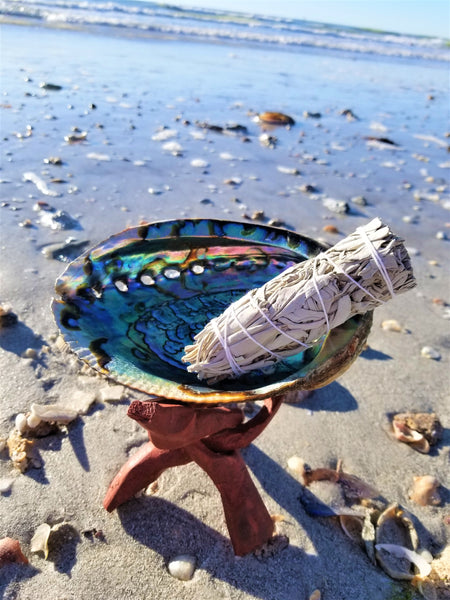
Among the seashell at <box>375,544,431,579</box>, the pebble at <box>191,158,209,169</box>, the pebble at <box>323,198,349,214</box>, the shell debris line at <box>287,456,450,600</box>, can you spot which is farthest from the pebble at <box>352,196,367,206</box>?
the seashell at <box>375,544,431,579</box>

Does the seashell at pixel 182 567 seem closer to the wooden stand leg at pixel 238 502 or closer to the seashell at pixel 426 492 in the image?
the wooden stand leg at pixel 238 502

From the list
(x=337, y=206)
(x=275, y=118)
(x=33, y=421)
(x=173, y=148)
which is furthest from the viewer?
(x=275, y=118)

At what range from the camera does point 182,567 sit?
2.20 meters

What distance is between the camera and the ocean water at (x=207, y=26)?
18.8 m

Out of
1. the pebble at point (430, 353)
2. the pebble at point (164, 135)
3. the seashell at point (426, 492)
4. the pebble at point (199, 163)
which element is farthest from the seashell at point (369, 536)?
the pebble at point (164, 135)

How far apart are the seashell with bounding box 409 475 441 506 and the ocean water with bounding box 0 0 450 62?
18.8 m

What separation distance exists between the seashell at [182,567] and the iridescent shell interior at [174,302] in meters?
0.91

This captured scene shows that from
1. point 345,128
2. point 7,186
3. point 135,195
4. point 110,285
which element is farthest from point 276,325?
point 345,128

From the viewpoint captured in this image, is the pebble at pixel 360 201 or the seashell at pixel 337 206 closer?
the seashell at pixel 337 206

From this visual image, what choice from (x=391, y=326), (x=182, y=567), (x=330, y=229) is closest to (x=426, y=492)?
(x=182, y=567)

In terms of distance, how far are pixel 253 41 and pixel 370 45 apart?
28.4ft

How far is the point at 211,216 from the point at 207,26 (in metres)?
22.8

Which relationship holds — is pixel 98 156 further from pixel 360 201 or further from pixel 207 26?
pixel 207 26

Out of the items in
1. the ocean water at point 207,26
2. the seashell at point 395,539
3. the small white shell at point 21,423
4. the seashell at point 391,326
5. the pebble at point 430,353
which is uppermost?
the ocean water at point 207,26
